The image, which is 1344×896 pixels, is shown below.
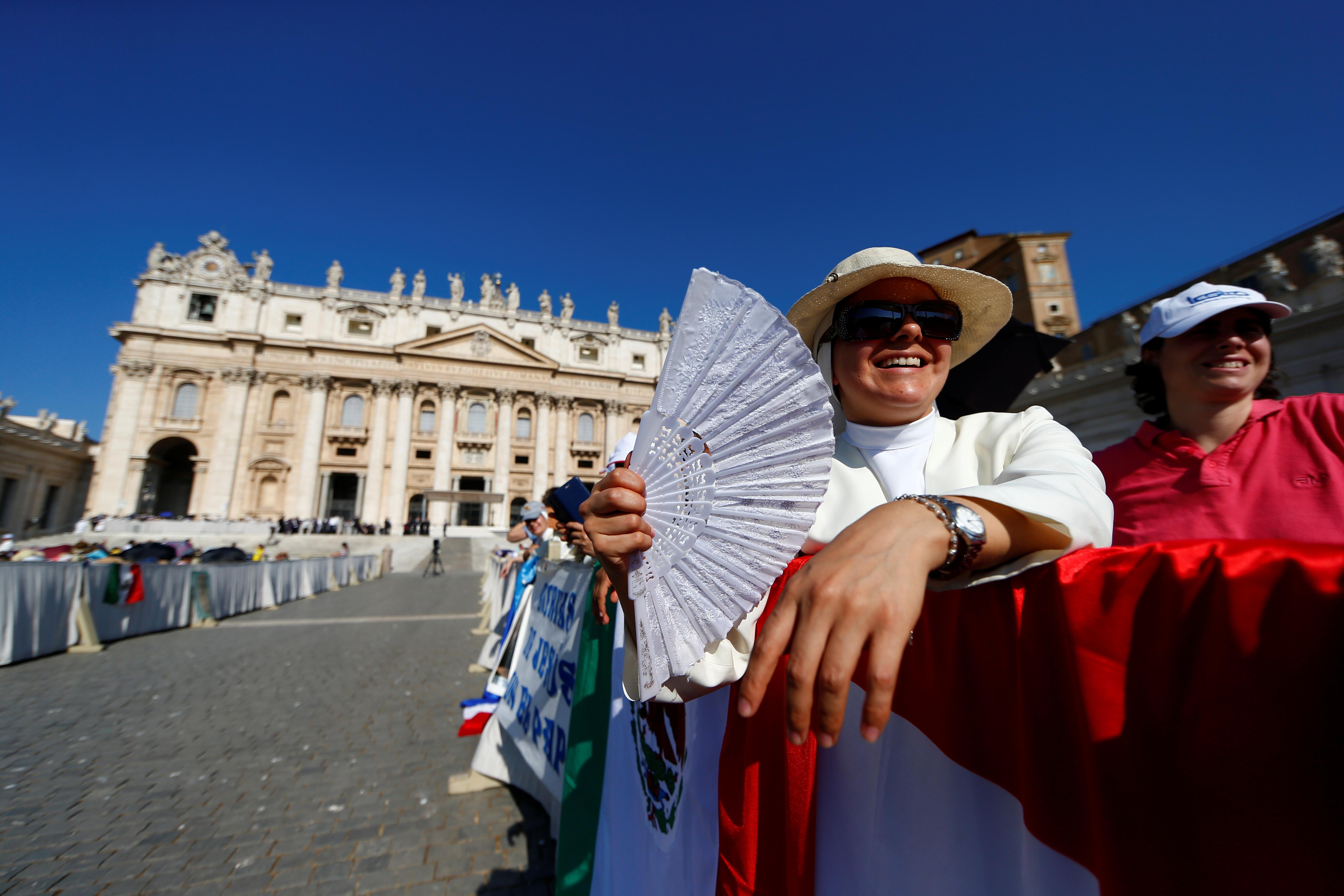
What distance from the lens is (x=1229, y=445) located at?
1620 mm

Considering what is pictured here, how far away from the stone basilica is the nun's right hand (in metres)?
31.5

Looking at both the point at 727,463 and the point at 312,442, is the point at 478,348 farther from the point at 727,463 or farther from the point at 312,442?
the point at 727,463

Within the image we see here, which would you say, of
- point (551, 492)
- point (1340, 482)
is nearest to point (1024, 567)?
point (1340, 482)

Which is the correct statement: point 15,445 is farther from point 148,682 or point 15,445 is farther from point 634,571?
point 634,571

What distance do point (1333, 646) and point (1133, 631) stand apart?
6.2 inches

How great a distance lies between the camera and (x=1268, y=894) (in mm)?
484

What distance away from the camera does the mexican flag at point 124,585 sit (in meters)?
8.01

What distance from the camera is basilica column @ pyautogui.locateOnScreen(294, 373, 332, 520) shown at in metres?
32.5

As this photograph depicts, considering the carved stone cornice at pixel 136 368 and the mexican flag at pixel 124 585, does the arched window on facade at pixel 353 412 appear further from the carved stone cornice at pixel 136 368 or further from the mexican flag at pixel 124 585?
the mexican flag at pixel 124 585

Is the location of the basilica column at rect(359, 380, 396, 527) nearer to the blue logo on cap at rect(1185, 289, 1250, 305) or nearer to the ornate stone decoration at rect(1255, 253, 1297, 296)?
the blue logo on cap at rect(1185, 289, 1250, 305)

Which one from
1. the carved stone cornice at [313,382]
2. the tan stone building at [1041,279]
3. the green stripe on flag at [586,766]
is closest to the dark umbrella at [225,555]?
the green stripe on flag at [586,766]

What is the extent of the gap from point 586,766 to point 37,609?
8.95 metres

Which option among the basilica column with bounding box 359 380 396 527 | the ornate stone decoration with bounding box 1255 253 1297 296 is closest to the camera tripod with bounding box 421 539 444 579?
the basilica column with bounding box 359 380 396 527

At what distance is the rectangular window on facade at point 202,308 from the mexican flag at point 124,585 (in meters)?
35.0
